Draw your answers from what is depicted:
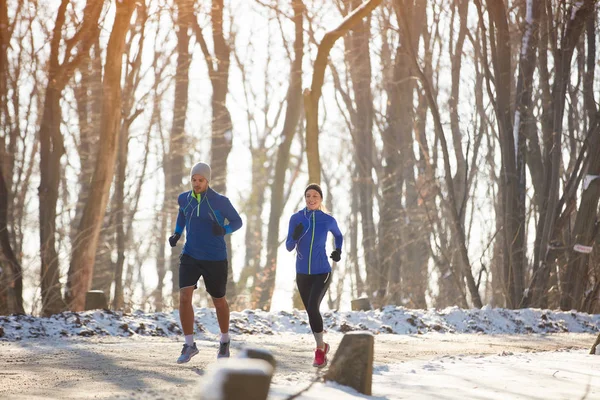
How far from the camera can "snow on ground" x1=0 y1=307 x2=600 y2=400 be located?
671 centimetres

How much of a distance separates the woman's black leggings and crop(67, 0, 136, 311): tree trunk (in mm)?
9162

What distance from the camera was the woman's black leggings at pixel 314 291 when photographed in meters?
8.53

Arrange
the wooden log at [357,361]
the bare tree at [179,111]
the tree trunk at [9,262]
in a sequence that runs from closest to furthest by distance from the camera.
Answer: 1. the wooden log at [357,361]
2. the tree trunk at [9,262]
3. the bare tree at [179,111]

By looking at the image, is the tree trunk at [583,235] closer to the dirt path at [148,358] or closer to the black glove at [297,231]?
the dirt path at [148,358]

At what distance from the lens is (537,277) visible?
61.2ft

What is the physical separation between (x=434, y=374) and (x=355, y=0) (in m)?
17.1

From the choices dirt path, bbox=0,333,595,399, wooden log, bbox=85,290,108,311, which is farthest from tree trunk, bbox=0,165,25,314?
dirt path, bbox=0,333,595,399

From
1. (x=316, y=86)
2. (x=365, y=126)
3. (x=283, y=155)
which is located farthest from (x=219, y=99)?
(x=316, y=86)

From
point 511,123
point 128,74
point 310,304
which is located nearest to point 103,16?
point 128,74

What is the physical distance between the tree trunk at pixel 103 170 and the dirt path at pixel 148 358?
5.47 metres

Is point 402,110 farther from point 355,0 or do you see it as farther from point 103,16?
point 103,16

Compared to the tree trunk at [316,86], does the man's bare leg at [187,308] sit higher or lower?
lower

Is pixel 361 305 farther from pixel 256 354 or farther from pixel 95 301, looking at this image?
pixel 256 354

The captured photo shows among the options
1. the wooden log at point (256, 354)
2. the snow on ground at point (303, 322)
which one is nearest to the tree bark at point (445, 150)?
the snow on ground at point (303, 322)
